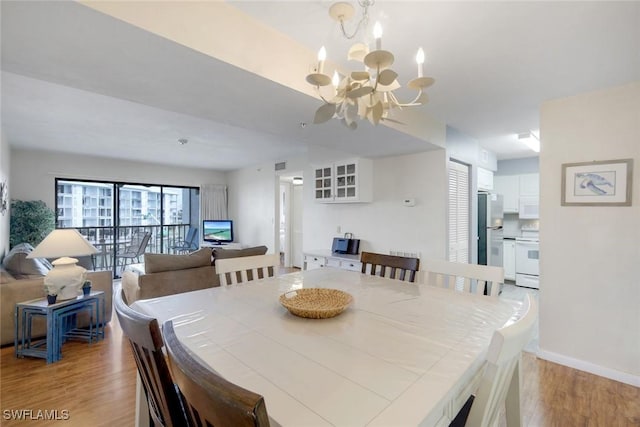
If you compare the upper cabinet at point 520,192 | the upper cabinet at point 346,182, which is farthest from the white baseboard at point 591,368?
the upper cabinet at point 520,192

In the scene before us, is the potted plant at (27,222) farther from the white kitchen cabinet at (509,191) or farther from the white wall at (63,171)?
the white kitchen cabinet at (509,191)

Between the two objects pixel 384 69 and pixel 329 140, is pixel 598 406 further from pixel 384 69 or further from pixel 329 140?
pixel 329 140

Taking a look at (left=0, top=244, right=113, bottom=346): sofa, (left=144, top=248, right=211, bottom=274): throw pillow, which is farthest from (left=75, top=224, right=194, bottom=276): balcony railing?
(left=144, top=248, right=211, bottom=274): throw pillow

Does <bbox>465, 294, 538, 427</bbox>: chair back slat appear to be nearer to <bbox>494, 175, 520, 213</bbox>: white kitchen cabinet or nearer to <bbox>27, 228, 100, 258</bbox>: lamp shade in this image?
<bbox>27, 228, 100, 258</bbox>: lamp shade

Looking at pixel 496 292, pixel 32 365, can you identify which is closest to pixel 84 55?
pixel 496 292

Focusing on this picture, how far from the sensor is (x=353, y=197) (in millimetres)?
4004

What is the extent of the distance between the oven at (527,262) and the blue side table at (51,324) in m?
6.19

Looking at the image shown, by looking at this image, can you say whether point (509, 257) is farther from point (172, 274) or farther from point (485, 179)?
point (172, 274)

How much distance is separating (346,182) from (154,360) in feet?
11.4

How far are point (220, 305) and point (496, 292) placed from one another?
1563 mm

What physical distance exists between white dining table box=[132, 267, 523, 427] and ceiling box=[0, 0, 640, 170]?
1.23 meters

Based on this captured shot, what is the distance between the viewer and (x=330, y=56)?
192 cm

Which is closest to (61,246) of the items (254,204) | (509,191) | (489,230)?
(254,204)

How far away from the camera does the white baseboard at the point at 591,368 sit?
2220mm
